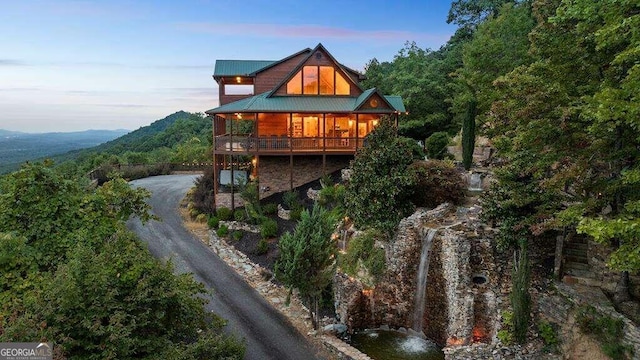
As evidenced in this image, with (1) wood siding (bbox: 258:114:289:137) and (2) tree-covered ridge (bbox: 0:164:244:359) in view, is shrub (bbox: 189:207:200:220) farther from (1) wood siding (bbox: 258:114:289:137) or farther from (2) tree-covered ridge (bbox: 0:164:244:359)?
(2) tree-covered ridge (bbox: 0:164:244:359)

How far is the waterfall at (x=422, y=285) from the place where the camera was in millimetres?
16078

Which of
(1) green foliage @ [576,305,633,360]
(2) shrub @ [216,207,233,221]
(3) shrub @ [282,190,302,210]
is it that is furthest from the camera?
(2) shrub @ [216,207,233,221]

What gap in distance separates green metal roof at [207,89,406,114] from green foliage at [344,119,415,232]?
26.6ft

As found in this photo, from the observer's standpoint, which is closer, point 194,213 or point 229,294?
point 229,294

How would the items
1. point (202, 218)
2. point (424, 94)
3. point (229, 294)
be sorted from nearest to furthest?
point (229, 294) → point (202, 218) → point (424, 94)

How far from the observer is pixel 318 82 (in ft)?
92.5

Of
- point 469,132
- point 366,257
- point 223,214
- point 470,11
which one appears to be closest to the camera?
point 366,257

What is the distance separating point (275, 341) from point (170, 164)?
104ft

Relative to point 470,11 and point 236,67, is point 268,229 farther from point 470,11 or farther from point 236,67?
point 470,11

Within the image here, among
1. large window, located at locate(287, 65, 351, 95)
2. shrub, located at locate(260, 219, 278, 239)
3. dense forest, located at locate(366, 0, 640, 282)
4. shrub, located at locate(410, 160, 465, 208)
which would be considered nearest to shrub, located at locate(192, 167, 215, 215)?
shrub, located at locate(260, 219, 278, 239)

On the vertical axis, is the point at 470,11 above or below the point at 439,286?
above

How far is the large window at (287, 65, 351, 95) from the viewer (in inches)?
1102

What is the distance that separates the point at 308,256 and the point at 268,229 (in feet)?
25.8

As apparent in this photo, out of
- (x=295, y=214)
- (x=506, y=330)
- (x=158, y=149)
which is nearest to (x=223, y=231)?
(x=295, y=214)
